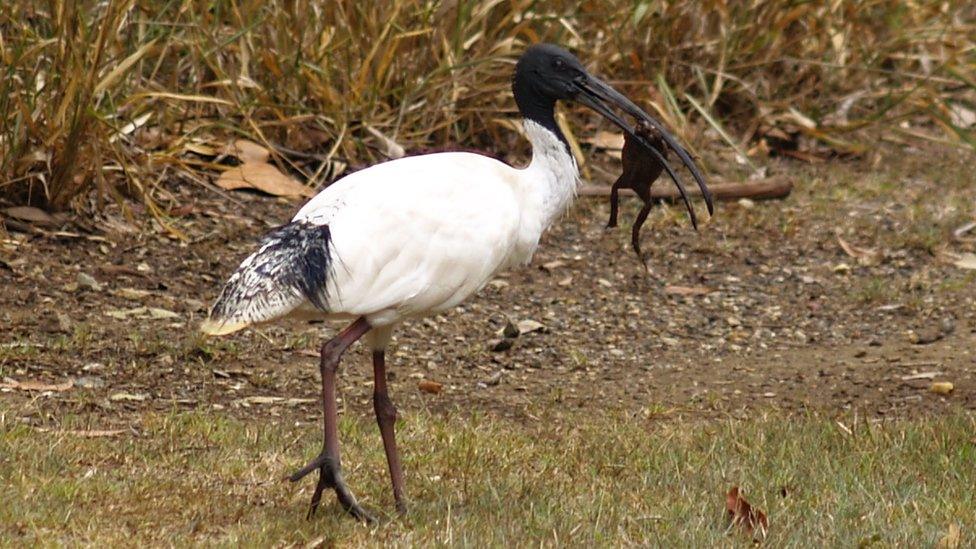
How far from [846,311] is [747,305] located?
449 mm

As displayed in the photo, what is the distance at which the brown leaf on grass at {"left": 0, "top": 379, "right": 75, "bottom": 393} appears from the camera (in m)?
5.82

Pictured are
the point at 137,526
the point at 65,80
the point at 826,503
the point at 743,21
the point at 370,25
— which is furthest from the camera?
the point at 743,21

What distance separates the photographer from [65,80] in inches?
278

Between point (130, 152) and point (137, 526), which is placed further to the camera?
point (130, 152)

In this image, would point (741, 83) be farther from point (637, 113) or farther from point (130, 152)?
point (637, 113)

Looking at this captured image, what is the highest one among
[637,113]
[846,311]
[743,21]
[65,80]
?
[637,113]

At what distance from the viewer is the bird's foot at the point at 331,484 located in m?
4.44

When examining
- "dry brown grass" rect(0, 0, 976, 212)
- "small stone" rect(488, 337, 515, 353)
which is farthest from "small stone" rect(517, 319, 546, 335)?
"dry brown grass" rect(0, 0, 976, 212)

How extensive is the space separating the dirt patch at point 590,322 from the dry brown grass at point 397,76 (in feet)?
1.27

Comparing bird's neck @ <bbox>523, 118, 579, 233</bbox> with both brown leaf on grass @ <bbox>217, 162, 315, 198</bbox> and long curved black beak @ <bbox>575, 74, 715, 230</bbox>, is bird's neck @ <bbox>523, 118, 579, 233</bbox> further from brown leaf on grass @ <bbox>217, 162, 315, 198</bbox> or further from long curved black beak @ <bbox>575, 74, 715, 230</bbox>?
brown leaf on grass @ <bbox>217, 162, 315, 198</bbox>

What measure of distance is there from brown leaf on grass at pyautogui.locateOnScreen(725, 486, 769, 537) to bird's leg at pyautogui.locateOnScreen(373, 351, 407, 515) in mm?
917

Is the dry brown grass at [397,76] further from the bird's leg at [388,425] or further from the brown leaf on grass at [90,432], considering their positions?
the bird's leg at [388,425]

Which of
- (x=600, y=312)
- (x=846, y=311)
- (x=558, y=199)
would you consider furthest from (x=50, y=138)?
(x=846, y=311)

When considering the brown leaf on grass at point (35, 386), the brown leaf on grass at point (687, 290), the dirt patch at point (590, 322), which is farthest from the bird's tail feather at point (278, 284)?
the brown leaf on grass at point (687, 290)
